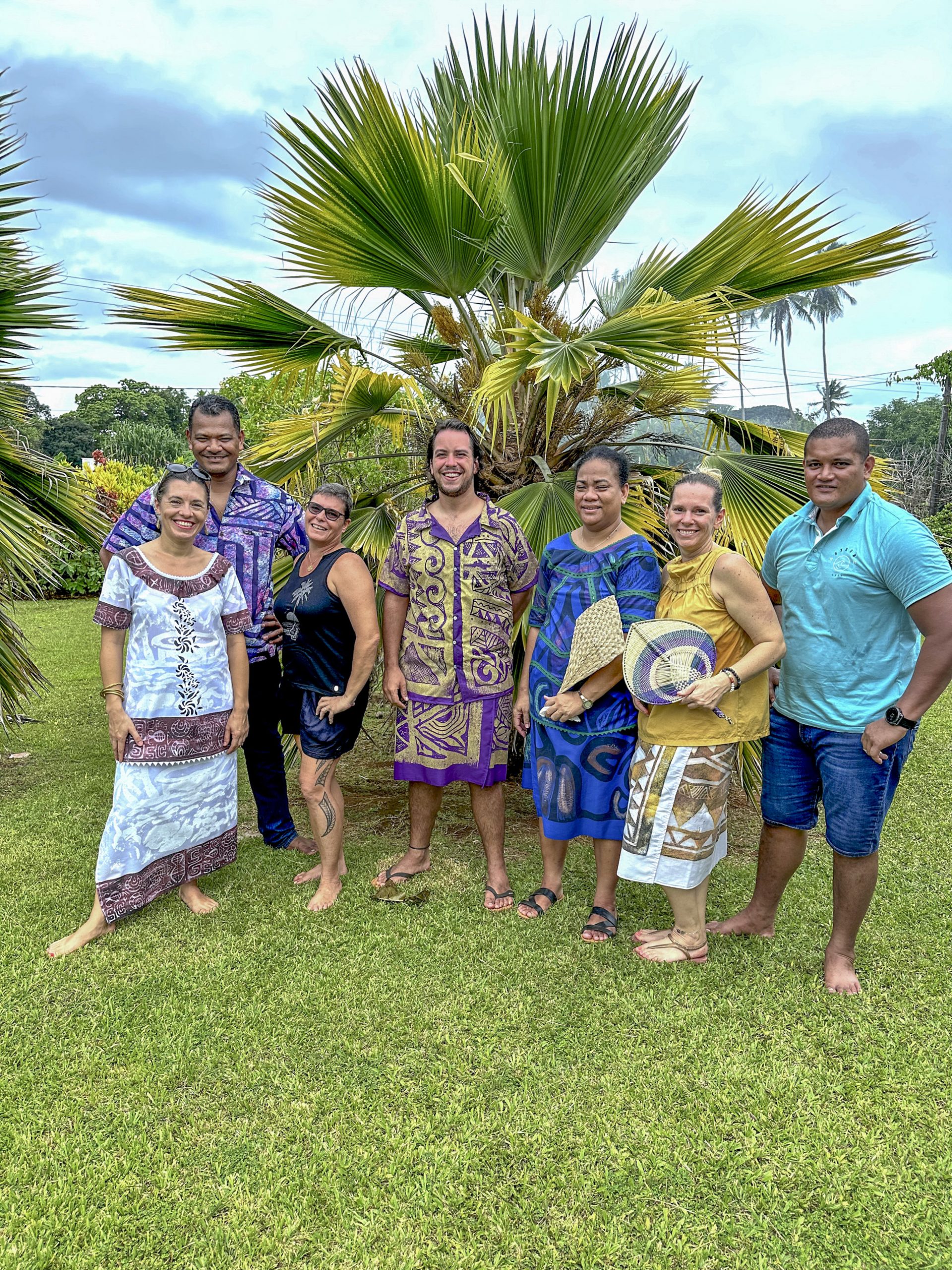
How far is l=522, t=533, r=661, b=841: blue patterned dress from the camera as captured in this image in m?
2.88

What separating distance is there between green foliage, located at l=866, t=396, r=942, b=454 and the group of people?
3637 cm

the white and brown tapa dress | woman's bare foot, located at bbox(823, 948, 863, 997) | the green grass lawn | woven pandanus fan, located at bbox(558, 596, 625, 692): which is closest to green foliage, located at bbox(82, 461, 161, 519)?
the white and brown tapa dress

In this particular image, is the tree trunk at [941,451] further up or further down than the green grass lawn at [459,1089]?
further up

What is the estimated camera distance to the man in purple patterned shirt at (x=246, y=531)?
3240mm

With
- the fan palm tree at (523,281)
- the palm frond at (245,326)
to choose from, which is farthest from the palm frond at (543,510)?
the palm frond at (245,326)

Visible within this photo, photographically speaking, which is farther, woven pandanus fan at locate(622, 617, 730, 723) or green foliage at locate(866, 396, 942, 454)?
green foliage at locate(866, 396, 942, 454)

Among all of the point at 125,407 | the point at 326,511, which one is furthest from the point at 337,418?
the point at 125,407

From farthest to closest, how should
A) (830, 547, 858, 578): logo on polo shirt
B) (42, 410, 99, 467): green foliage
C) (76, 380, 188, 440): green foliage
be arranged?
(76, 380, 188, 440): green foliage < (42, 410, 99, 467): green foliage < (830, 547, 858, 578): logo on polo shirt

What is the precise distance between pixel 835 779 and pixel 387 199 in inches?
122

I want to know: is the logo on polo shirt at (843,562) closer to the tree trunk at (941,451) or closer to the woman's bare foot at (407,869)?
the woman's bare foot at (407,869)

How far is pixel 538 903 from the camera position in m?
3.25

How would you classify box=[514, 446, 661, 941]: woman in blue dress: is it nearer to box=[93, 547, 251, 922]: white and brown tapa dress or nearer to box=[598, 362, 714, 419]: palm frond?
box=[598, 362, 714, 419]: palm frond

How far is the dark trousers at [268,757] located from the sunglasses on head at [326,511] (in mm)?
769

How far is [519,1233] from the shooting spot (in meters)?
1.74
